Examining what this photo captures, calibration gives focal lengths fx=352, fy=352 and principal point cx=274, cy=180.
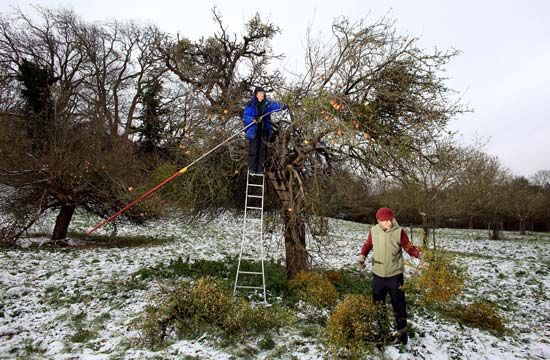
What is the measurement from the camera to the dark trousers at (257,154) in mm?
7176

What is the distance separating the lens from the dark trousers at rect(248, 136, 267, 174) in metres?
7.18

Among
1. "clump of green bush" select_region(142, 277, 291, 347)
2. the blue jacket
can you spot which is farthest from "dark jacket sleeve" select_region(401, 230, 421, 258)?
the blue jacket

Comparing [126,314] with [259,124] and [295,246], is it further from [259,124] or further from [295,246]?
[259,124]

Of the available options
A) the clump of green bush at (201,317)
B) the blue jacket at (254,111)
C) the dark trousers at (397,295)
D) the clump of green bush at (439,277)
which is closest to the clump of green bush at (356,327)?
the dark trousers at (397,295)

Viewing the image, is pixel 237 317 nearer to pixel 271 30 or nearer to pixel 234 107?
pixel 234 107

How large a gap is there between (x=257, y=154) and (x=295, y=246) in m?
2.31

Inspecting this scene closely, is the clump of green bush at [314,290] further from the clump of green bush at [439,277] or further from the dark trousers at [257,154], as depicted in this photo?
the dark trousers at [257,154]

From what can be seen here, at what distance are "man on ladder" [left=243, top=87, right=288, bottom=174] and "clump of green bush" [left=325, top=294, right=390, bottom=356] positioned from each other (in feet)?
11.1

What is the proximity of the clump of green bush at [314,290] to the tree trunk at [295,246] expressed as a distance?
1.82ft

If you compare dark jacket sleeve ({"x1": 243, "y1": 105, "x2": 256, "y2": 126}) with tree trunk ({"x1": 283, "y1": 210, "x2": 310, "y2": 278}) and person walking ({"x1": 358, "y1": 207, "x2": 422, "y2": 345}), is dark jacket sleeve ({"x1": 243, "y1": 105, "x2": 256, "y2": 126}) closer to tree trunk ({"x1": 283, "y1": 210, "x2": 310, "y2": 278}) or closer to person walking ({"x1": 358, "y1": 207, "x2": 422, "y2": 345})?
tree trunk ({"x1": 283, "y1": 210, "x2": 310, "y2": 278})

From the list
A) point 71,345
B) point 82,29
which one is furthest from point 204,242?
point 82,29

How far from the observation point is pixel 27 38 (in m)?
24.7

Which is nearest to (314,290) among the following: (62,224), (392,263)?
(392,263)

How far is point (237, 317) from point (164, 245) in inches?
377
